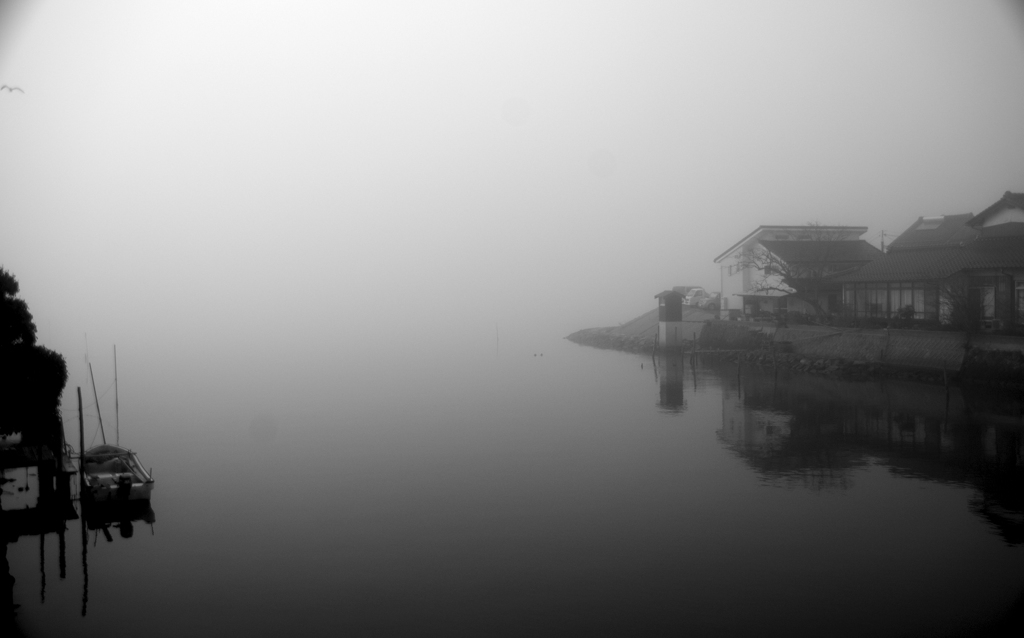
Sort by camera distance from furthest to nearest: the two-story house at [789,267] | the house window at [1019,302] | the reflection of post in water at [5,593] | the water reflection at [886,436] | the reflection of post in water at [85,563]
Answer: the two-story house at [789,267]
the house window at [1019,302]
the water reflection at [886,436]
the reflection of post in water at [85,563]
the reflection of post in water at [5,593]

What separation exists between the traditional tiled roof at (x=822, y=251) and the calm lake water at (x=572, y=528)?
30.3 feet

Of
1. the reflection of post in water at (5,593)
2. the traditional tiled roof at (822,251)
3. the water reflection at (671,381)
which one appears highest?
the traditional tiled roof at (822,251)

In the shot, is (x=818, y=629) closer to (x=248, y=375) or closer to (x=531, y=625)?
(x=531, y=625)

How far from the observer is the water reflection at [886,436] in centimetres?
1446

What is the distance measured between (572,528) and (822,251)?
23967 millimetres

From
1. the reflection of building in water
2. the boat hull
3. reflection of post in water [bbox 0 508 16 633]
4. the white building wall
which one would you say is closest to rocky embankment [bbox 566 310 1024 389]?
the reflection of building in water

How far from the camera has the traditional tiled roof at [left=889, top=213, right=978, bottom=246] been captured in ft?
90.3

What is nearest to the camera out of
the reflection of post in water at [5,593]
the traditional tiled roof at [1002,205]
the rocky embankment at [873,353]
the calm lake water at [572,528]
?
the calm lake water at [572,528]

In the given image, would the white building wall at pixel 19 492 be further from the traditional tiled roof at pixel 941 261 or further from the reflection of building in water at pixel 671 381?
the traditional tiled roof at pixel 941 261

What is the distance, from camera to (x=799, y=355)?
28641 mm

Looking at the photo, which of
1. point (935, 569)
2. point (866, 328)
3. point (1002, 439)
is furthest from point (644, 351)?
point (935, 569)

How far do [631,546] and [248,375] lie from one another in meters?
29.0

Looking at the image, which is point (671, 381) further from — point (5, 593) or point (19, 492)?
point (5, 593)

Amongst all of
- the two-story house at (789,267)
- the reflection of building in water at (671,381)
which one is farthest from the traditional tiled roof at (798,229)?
the reflection of building in water at (671,381)
